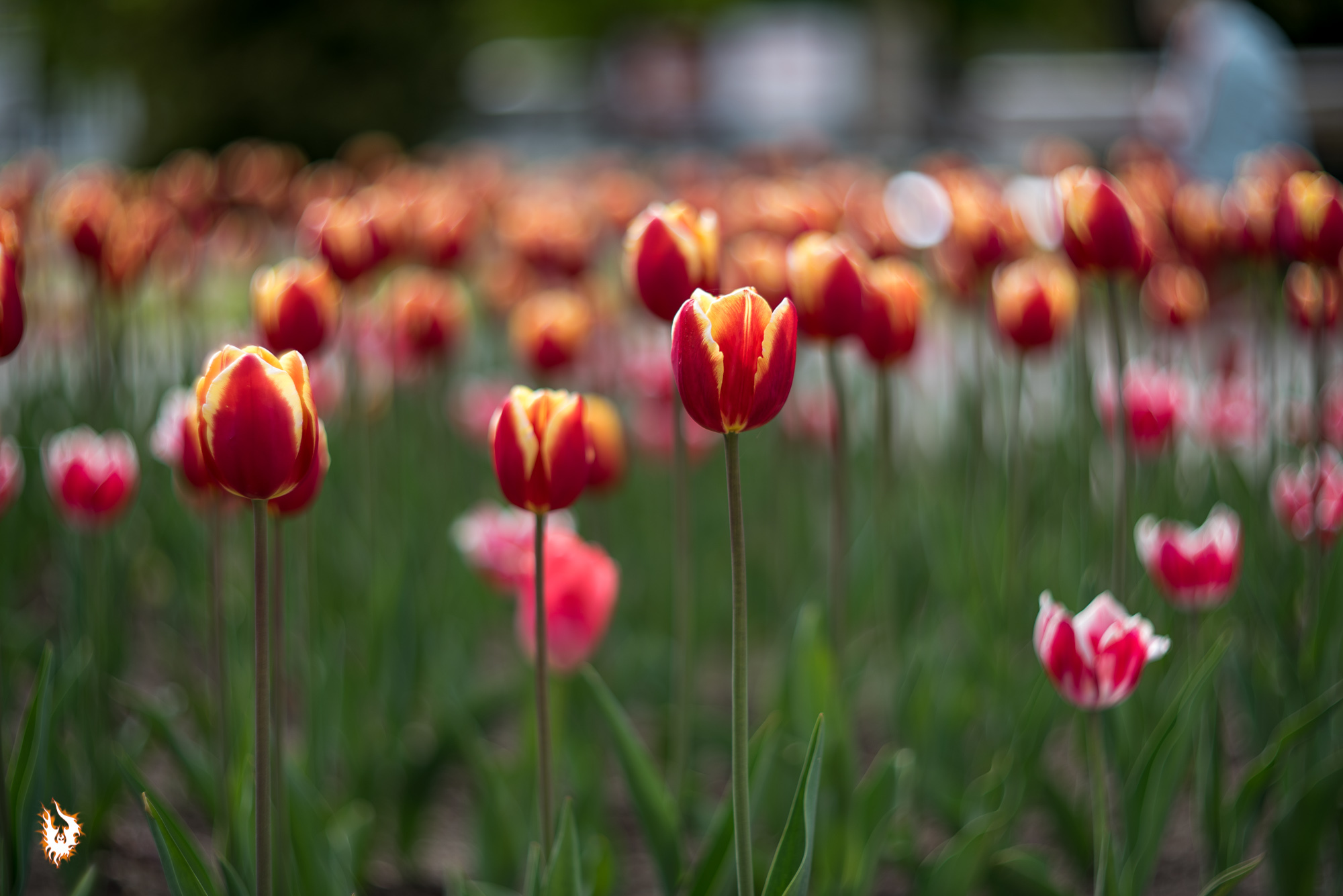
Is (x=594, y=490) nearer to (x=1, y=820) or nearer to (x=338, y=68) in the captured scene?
(x=1, y=820)

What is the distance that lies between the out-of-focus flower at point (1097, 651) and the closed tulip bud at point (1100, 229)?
0.64m

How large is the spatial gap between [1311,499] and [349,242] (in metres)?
1.78

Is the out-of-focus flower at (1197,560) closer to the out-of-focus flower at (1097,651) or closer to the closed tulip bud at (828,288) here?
the out-of-focus flower at (1097,651)

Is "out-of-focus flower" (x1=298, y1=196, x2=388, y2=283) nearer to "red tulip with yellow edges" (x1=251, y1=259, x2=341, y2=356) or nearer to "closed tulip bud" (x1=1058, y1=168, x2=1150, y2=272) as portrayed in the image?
"red tulip with yellow edges" (x1=251, y1=259, x2=341, y2=356)

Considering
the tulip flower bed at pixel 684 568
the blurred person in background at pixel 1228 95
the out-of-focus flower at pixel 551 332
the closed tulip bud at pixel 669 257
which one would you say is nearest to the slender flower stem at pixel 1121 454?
the tulip flower bed at pixel 684 568

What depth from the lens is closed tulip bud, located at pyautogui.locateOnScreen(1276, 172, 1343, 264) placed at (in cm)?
187

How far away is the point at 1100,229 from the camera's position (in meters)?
1.84

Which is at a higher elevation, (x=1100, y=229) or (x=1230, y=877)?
(x=1100, y=229)

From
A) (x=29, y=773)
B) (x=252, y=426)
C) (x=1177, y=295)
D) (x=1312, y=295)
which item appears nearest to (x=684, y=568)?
(x=252, y=426)

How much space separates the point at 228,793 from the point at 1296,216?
6.10ft

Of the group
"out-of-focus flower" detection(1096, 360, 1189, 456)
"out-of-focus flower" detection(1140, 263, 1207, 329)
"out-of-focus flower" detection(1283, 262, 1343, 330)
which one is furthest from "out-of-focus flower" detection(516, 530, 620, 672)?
"out-of-focus flower" detection(1140, 263, 1207, 329)

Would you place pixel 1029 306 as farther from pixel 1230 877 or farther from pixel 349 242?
pixel 349 242

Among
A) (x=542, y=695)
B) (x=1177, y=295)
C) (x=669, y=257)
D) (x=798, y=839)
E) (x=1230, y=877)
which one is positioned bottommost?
(x=1230, y=877)

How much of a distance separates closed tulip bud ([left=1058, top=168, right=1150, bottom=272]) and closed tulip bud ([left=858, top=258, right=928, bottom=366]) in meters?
0.26
